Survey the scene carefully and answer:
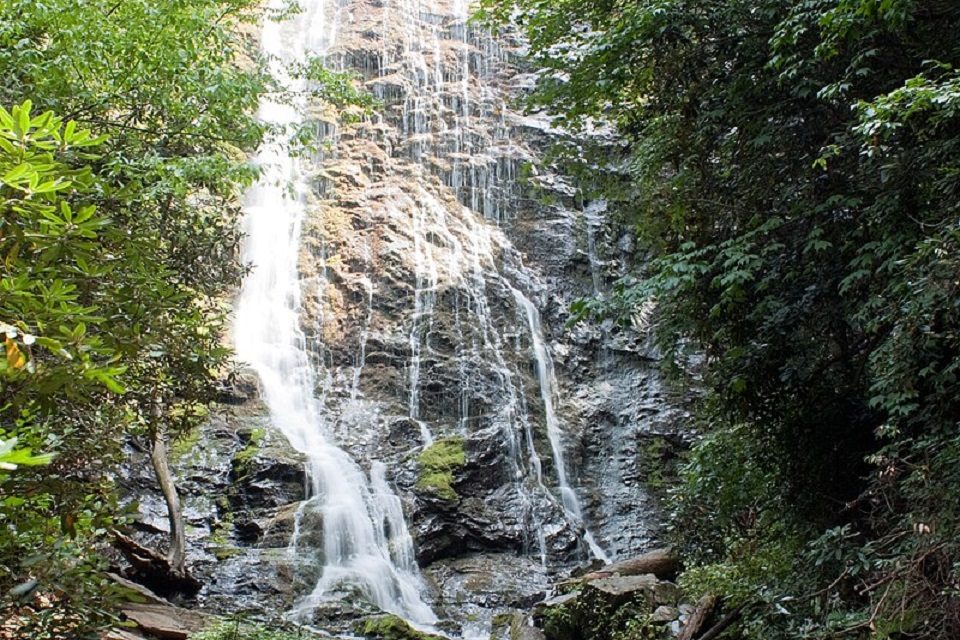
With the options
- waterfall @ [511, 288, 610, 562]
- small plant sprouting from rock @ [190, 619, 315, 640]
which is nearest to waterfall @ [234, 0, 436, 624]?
small plant sprouting from rock @ [190, 619, 315, 640]

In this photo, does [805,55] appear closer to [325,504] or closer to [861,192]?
[861,192]

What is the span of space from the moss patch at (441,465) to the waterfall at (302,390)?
0.77 m

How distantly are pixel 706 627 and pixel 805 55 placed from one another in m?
5.63

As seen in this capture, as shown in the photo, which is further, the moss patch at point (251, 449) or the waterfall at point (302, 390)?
the moss patch at point (251, 449)

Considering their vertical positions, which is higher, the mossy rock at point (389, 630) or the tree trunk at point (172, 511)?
the tree trunk at point (172, 511)

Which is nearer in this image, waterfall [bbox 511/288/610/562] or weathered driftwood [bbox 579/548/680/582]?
weathered driftwood [bbox 579/548/680/582]

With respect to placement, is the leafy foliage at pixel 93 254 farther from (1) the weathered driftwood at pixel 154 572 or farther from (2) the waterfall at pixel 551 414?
(2) the waterfall at pixel 551 414

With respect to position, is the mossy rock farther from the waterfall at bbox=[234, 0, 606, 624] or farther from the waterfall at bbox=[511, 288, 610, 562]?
the waterfall at bbox=[511, 288, 610, 562]

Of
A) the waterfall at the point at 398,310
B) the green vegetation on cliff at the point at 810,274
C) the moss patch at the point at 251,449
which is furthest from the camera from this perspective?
the moss patch at the point at 251,449

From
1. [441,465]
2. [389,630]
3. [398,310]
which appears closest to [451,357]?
[398,310]

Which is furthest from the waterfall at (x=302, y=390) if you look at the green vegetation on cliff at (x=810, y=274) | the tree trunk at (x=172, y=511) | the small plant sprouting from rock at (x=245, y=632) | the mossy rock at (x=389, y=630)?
the green vegetation on cliff at (x=810, y=274)

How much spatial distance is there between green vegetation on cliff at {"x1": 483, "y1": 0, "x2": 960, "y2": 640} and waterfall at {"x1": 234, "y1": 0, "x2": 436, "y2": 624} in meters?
4.34

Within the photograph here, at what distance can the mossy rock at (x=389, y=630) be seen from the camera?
10.1 metres

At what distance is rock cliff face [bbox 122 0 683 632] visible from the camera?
45.5 feet
